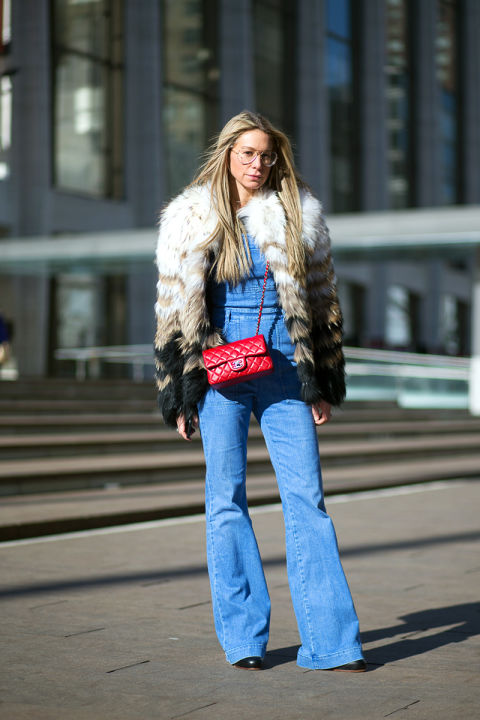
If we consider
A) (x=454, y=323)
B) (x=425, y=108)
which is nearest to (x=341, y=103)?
(x=425, y=108)

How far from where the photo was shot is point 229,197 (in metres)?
3.73

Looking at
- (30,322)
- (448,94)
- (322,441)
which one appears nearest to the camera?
(322,441)

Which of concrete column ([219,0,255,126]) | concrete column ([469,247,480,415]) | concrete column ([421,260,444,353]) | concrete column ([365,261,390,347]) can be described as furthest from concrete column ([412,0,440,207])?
concrete column ([469,247,480,415])

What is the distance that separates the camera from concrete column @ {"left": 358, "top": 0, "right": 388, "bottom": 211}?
41.3 m

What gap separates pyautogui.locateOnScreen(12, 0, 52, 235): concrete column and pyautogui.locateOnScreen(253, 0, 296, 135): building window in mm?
10030

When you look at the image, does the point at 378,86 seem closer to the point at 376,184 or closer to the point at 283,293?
the point at 376,184

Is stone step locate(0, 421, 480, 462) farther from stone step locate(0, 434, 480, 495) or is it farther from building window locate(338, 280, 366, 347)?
building window locate(338, 280, 366, 347)

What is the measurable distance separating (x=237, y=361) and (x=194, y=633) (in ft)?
4.35

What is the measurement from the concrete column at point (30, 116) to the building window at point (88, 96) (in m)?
1.92

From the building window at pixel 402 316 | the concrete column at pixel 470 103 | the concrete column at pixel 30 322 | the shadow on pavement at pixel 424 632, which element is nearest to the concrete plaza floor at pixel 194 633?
the shadow on pavement at pixel 424 632

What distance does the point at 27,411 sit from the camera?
13586 millimetres

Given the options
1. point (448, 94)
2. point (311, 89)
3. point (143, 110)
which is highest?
point (448, 94)

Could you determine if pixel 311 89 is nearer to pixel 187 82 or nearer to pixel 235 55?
pixel 235 55

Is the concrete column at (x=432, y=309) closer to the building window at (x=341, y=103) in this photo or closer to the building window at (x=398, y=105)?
the building window at (x=398, y=105)
